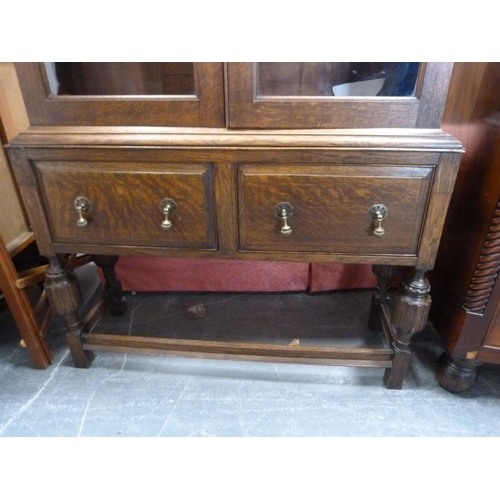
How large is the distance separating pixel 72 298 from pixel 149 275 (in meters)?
0.42

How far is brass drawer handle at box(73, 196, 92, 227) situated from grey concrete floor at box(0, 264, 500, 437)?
19.2 inches

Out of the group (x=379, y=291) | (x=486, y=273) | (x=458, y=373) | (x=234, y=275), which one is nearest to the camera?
(x=486, y=273)

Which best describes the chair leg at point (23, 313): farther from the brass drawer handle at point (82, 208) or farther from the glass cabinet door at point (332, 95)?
the glass cabinet door at point (332, 95)

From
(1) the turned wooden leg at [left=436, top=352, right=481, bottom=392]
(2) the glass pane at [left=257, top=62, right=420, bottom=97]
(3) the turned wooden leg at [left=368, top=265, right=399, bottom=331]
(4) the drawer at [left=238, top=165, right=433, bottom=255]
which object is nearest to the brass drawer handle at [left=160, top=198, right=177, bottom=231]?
(4) the drawer at [left=238, top=165, right=433, bottom=255]

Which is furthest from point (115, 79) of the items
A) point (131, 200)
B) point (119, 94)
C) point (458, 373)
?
point (458, 373)

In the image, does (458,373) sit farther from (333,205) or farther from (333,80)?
(333,80)

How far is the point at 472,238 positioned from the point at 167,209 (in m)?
0.68

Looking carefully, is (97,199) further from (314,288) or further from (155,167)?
(314,288)

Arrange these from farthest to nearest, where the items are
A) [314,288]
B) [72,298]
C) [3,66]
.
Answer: [314,288] < [3,66] < [72,298]

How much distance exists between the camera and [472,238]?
0.86 metres

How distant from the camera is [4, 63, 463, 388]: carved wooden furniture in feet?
2.19

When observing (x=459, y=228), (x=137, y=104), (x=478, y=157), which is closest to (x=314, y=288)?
(x=459, y=228)
